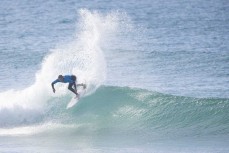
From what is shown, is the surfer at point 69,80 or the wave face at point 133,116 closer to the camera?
the wave face at point 133,116

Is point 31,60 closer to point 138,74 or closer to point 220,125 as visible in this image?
point 138,74

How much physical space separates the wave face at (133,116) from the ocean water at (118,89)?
38 millimetres

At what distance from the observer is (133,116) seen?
30.2 m

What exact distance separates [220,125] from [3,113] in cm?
834

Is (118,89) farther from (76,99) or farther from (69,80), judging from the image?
(69,80)

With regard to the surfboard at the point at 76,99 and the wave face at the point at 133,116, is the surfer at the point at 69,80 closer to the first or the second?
the surfboard at the point at 76,99

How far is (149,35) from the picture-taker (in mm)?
47125

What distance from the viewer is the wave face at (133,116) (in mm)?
28922

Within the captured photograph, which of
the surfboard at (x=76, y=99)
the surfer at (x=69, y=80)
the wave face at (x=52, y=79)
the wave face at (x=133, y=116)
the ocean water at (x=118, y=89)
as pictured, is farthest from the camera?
the surfboard at (x=76, y=99)

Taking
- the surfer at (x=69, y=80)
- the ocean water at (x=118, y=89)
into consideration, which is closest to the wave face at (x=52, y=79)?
the ocean water at (x=118, y=89)

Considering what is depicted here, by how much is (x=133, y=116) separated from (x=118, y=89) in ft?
7.68

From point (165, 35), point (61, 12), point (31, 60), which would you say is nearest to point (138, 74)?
point (31, 60)

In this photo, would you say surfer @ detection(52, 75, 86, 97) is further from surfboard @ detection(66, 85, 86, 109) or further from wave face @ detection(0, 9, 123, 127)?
wave face @ detection(0, 9, 123, 127)

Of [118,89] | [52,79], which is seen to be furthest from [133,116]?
[52,79]
